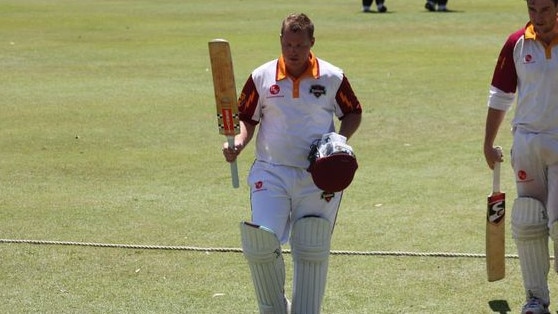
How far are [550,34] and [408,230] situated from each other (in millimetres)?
3071

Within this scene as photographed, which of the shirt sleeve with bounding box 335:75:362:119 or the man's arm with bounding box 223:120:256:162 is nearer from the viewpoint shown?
the man's arm with bounding box 223:120:256:162

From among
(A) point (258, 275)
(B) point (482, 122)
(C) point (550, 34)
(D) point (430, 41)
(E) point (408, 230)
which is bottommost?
(D) point (430, 41)

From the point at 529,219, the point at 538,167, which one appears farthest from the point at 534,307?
the point at 538,167

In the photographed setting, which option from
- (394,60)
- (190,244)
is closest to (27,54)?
(394,60)

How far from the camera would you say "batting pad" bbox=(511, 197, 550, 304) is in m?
7.32

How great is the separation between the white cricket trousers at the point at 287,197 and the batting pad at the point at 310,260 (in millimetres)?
90

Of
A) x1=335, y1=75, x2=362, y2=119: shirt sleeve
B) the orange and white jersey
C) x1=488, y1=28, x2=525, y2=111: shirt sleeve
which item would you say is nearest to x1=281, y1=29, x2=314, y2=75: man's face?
the orange and white jersey

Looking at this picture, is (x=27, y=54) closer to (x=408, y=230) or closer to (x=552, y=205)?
(x=408, y=230)

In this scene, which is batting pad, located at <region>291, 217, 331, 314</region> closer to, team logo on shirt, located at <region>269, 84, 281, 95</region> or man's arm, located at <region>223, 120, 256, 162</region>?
man's arm, located at <region>223, 120, 256, 162</region>

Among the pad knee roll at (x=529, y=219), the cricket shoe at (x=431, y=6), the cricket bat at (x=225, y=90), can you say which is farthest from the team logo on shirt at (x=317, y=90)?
the cricket shoe at (x=431, y=6)

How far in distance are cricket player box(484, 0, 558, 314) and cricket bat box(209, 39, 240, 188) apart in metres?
1.56

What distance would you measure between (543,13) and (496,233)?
144cm

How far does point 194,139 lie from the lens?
1442 centimetres

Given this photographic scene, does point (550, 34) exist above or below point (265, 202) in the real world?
above
